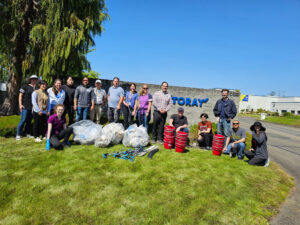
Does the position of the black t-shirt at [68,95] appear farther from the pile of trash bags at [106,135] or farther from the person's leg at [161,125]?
the person's leg at [161,125]

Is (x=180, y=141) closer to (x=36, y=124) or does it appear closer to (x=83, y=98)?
(x=83, y=98)

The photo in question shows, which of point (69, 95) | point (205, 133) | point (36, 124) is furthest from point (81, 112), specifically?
point (205, 133)

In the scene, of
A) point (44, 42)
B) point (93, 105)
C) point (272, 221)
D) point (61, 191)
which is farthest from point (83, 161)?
point (44, 42)

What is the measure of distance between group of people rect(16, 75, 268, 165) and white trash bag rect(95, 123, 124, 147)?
89cm

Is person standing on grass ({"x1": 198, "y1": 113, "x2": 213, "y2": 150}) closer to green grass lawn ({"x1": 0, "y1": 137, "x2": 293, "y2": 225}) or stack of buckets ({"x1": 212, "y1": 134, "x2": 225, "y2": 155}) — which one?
stack of buckets ({"x1": 212, "y1": 134, "x2": 225, "y2": 155})

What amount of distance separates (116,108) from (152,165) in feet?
9.60

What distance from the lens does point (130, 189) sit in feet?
10.3

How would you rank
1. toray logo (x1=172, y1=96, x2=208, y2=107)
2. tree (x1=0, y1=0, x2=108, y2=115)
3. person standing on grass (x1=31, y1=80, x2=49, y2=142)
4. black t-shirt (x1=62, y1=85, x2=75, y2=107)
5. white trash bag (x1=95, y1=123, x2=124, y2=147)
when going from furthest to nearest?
toray logo (x1=172, y1=96, x2=208, y2=107), tree (x1=0, y1=0, x2=108, y2=115), black t-shirt (x1=62, y1=85, x2=75, y2=107), person standing on grass (x1=31, y1=80, x2=49, y2=142), white trash bag (x1=95, y1=123, x2=124, y2=147)

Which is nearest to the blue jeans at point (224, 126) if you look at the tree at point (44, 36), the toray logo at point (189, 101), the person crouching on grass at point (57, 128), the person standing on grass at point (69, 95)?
the toray logo at point (189, 101)

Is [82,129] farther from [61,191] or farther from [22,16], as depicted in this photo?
[22,16]

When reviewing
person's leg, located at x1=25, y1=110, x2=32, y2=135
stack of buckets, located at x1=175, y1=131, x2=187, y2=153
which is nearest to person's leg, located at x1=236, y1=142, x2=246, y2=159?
stack of buckets, located at x1=175, y1=131, x2=187, y2=153

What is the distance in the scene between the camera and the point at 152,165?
4246mm

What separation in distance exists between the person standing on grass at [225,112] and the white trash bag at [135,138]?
2833mm

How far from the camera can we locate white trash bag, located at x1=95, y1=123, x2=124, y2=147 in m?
5.25
